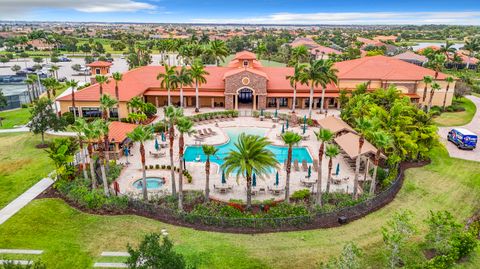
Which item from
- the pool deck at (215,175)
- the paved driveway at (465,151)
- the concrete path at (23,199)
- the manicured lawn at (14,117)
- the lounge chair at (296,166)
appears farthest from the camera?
the manicured lawn at (14,117)

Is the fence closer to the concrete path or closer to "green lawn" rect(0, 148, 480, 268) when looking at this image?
"green lawn" rect(0, 148, 480, 268)

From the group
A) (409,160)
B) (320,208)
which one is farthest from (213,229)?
(409,160)

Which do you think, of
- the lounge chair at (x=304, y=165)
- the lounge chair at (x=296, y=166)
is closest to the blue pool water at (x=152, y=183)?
the lounge chair at (x=296, y=166)

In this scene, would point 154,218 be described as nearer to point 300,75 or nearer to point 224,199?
point 224,199

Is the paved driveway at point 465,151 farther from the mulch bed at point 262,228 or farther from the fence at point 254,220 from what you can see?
the fence at point 254,220

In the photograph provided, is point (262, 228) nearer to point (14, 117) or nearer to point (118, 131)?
point (118, 131)
